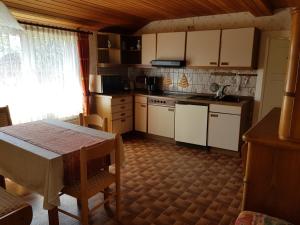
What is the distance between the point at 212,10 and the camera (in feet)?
12.2

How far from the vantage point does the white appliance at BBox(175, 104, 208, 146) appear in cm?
384

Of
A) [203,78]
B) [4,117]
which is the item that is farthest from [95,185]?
[203,78]

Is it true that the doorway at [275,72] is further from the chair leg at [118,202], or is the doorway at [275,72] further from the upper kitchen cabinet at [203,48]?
the chair leg at [118,202]

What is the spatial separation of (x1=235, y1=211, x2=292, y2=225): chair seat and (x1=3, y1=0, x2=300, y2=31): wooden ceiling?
240 cm

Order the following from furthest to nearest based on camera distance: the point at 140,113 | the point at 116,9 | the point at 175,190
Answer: the point at 140,113, the point at 116,9, the point at 175,190

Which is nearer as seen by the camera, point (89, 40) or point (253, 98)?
point (253, 98)

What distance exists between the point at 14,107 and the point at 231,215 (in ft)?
10.2

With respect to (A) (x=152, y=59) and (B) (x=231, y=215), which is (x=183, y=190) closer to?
(B) (x=231, y=215)

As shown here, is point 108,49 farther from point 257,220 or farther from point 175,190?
point 257,220

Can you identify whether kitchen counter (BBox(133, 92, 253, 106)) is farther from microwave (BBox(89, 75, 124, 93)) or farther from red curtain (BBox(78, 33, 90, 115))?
red curtain (BBox(78, 33, 90, 115))

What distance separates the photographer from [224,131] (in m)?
3.69

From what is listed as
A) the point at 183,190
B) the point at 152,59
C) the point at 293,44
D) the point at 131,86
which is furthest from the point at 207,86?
the point at 293,44

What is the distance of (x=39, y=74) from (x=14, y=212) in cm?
267

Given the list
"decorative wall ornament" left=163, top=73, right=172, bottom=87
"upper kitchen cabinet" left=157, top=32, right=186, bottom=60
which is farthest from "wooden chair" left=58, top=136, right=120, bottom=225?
"decorative wall ornament" left=163, top=73, right=172, bottom=87
